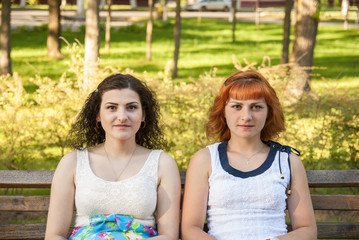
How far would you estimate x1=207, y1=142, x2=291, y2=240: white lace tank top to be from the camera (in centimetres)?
333

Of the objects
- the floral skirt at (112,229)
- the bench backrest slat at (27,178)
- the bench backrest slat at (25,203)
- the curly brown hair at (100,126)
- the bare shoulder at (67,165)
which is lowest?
the bench backrest slat at (25,203)

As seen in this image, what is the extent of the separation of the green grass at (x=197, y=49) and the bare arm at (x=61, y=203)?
1081cm

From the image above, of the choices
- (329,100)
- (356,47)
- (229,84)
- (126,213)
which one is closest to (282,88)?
(329,100)

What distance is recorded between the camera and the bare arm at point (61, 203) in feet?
10.7

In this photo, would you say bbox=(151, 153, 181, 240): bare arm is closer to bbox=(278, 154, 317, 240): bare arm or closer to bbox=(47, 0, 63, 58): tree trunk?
bbox=(278, 154, 317, 240): bare arm

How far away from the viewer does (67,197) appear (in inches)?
130

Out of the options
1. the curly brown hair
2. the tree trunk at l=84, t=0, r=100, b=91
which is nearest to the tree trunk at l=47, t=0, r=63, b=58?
the tree trunk at l=84, t=0, r=100, b=91

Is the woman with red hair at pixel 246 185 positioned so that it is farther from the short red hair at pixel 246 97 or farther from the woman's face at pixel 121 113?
the woman's face at pixel 121 113

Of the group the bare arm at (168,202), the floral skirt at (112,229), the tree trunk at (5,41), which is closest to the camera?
the floral skirt at (112,229)

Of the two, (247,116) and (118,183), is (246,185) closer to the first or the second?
(247,116)

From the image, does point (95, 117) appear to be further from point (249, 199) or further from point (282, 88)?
point (282, 88)

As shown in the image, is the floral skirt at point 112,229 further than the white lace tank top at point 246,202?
No

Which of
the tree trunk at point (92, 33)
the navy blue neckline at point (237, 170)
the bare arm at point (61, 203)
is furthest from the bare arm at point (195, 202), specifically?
the tree trunk at point (92, 33)

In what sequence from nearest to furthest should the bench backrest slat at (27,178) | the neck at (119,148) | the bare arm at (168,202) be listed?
the bare arm at (168,202), the neck at (119,148), the bench backrest slat at (27,178)
